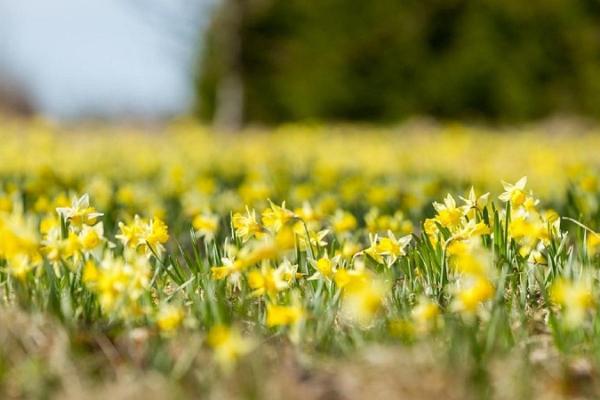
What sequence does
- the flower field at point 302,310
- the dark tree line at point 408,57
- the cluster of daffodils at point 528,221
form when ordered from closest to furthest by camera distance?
the flower field at point 302,310, the cluster of daffodils at point 528,221, the dark tree line at point 408,57

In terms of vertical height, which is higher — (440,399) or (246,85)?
(246,85)

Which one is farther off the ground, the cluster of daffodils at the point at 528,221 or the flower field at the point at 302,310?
the cluster of daffodils at the point at 528,221

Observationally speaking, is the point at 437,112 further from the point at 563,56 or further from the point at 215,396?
the point at 215,396

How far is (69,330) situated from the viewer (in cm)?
173

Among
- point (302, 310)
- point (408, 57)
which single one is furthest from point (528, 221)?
point (408, 57)

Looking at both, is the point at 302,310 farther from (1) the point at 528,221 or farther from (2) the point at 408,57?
(2) the point at 408,57

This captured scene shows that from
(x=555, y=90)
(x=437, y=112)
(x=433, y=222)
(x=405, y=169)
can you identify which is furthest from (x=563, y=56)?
(x=433, y=222)

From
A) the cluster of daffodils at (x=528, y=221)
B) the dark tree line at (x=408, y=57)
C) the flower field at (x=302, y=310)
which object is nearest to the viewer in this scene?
the flower field at (x=302, y=310)

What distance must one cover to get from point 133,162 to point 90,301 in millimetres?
4856

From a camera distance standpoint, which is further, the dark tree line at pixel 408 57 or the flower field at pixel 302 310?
the dark tree line at pixel 408 57

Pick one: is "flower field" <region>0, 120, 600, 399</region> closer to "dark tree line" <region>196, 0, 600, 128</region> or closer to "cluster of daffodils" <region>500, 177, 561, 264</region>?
"cluster of daffodils" <region>500, 177, 561, 264</region>

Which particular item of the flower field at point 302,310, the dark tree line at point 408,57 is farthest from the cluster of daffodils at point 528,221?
the dark tree line at point 408,57

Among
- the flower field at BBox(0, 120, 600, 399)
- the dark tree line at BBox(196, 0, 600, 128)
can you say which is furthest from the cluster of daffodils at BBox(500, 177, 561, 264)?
the dark tree line at BBox(196, 0, 600, 128)

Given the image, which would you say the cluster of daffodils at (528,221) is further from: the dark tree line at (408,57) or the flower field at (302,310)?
the dark tree line at (408,57)
